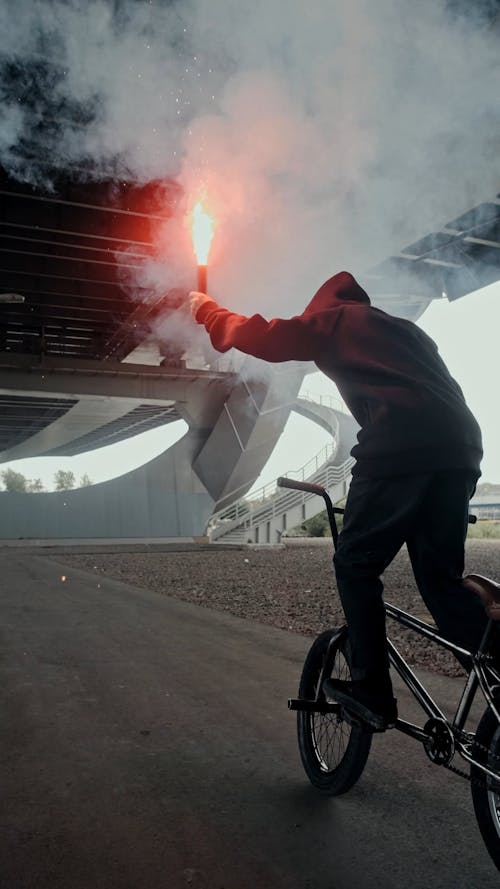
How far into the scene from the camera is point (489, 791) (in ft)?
6.36

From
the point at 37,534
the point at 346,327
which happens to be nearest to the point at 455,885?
the point at 346,327

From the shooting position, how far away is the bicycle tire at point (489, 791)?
1.90 metres

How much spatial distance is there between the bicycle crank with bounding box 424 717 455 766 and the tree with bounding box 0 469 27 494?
9310 cm

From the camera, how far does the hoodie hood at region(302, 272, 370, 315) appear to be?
2.59 metres

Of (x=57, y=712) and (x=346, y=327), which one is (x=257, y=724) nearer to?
(x=57, y=712)

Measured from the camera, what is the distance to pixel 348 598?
7.69ft

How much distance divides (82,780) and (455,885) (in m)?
1.51

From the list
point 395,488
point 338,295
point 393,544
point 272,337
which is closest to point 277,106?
point 338,295

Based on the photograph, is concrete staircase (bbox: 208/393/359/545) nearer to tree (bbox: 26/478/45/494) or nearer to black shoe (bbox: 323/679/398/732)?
black shoe (bbox: 323/679/398/732)

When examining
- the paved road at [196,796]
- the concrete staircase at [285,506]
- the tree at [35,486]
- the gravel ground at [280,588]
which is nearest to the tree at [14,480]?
the tree at [35,486]

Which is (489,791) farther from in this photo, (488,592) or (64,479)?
(64,479)

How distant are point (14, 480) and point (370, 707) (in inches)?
3897

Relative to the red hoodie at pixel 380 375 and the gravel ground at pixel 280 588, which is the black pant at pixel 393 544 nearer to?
the red hoodie at pixel 380 375

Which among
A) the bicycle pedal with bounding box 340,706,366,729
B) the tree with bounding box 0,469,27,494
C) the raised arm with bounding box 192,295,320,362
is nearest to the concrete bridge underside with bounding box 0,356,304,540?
the raised arm with bounding box 192,295,320,362
